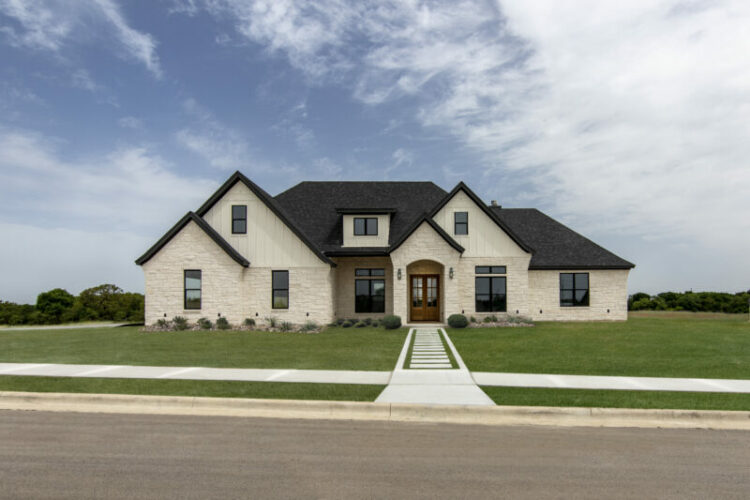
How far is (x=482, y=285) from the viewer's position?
2570 cm

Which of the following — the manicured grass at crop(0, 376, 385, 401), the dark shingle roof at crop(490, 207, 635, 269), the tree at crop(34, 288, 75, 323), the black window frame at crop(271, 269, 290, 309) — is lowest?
the manicured grass at crop(0, 376, 385, 401)

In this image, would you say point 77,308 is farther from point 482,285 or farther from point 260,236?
point 482,285

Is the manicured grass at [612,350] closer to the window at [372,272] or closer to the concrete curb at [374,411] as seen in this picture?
the concrete curb at [374,411]

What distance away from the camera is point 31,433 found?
7211 millimetres

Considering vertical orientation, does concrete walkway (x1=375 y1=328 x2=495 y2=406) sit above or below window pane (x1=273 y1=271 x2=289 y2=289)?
below

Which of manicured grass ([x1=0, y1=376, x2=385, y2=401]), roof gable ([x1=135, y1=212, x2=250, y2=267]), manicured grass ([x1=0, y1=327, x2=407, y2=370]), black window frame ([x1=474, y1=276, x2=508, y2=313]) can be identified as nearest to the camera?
manicured grass ([x1=0, y1=376, x2=385, y2=401])

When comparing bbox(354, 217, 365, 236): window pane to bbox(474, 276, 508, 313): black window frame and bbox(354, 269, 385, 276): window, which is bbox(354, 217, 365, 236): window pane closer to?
bbox(354, 269, 385, 276): window

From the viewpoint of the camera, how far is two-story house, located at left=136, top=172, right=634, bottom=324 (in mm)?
24141

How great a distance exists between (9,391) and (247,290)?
15.6m

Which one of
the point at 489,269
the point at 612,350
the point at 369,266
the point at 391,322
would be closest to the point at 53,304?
the point at 369,266

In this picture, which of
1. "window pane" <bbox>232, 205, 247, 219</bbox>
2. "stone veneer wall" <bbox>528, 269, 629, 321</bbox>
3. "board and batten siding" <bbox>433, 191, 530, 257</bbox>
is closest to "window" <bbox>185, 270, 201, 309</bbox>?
"window pane" <bbox>232, 205, 247, 219</bbox>

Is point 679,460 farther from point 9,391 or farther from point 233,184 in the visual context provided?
point 233,184

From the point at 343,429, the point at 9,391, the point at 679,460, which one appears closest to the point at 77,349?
the point at 9,391

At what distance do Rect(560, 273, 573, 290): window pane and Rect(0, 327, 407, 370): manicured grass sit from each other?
34.0 ft
